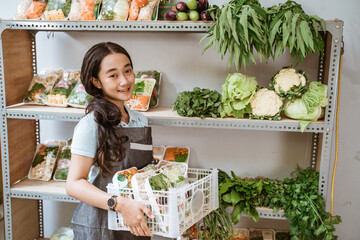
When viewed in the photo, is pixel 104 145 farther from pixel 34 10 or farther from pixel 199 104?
pixel 34 10

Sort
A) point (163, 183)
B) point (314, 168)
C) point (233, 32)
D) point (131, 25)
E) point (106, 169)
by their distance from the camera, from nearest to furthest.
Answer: point (163, 183), point (106, 169), point (233, 32), point (131, 25), point (314, 168)

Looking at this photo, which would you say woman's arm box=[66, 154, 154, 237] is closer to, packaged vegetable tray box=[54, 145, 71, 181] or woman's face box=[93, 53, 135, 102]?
woman's face box=[93, 53, 135, 102]

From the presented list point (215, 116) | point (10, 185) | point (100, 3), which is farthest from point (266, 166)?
point (10, 185)

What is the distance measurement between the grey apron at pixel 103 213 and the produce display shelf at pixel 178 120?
0.51 m

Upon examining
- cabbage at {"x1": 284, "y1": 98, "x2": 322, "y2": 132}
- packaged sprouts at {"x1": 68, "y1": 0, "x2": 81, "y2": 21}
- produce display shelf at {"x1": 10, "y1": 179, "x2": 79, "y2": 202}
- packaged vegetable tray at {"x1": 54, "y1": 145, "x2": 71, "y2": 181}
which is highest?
packaged sprouts at {"x1": 68, "y1": 0, "x2": 81, "y2": 21}

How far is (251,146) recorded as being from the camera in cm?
304

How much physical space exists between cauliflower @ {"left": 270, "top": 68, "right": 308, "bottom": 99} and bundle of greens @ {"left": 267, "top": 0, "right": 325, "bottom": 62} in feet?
0.68

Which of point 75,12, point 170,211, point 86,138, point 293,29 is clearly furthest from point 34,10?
point 170,211

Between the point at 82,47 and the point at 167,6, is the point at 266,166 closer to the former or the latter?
the point at 167,6

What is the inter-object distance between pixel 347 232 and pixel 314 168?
23.2 inches

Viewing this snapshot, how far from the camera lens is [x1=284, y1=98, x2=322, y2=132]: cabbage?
2.39m

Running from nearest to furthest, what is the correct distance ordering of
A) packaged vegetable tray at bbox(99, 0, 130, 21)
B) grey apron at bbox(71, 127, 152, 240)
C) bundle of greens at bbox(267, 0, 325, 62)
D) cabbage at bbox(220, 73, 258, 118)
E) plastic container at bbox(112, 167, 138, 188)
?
1. plastic container at bbox(112, 167, 138, 188)
2. grey apron at bbox(71, 127, 152, 240)
3. bundle of greens at bbox(267, 0, 325, 62)
4. cabbage at bbox(220, 73, 258, 118)
5. packaged vegetable tray at bbox(99, 0, 130, 21)

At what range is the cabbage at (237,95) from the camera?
2.48 m

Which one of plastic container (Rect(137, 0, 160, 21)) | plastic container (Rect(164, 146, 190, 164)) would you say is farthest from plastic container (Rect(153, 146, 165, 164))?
plastic container (Rect(137, 0, 160, 21))
